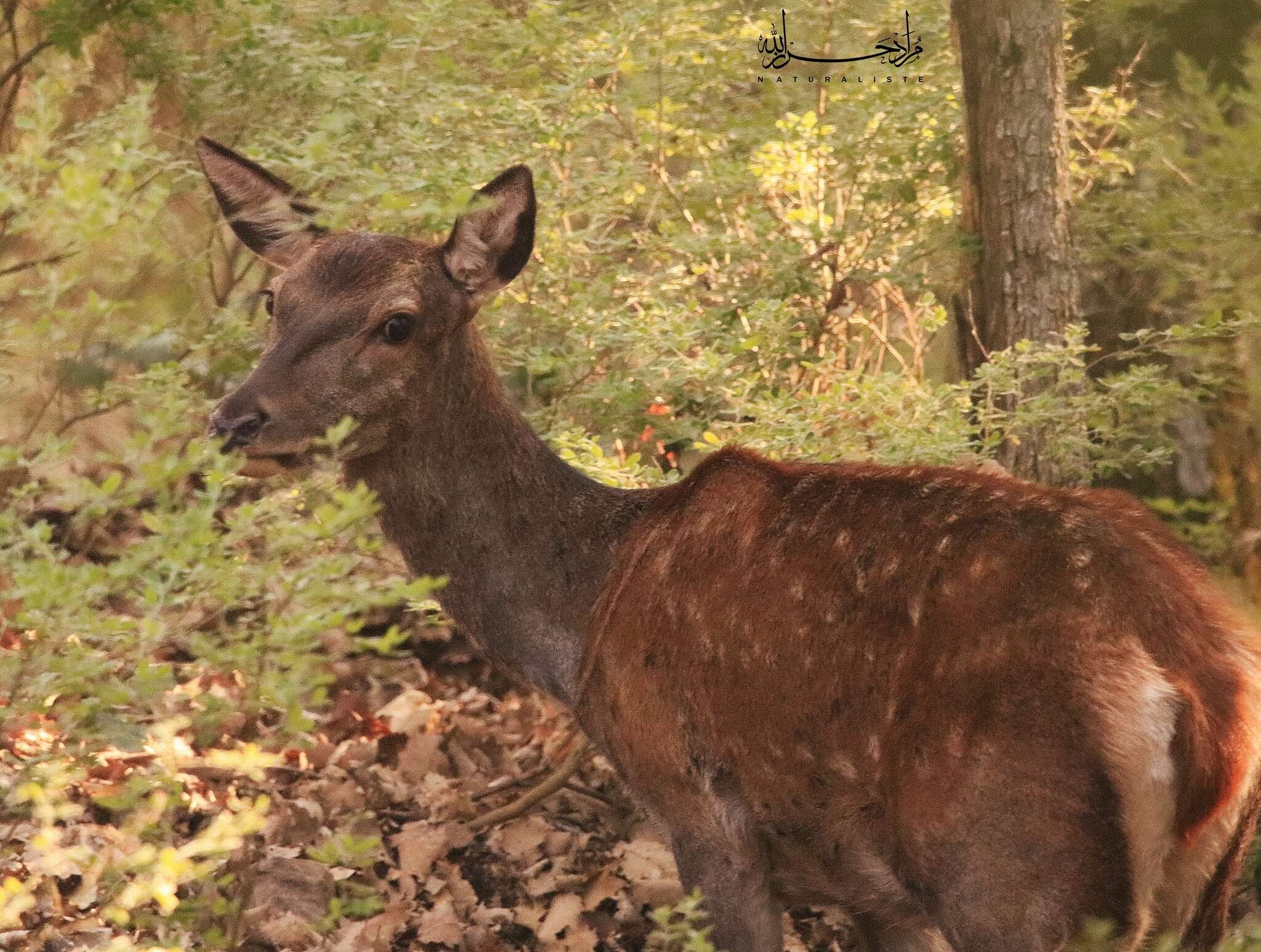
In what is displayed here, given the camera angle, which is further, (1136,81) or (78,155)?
(1136,81)

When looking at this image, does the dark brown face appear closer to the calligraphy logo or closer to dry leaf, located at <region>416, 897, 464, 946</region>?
dry leaf, located at <region>416, 897, 464, 946</region>

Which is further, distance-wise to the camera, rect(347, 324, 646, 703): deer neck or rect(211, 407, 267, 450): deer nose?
rect(347, 324, 646, 703): deer neck

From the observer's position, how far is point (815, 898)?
473cm

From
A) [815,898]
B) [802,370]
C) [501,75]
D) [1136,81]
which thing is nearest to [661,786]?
[815,898]

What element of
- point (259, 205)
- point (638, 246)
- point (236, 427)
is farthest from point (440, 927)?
point (638, 246)

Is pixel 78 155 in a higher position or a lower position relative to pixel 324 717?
higher

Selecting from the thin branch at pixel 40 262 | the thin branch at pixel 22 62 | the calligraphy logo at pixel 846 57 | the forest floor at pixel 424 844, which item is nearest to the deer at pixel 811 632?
the forest floor at pixel 424 844

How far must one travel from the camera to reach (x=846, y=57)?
873 centimetres

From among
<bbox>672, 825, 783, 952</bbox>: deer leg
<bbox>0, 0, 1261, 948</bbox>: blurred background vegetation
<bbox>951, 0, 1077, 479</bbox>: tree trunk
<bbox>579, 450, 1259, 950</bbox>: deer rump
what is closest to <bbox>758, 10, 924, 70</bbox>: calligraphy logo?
<bbox>0, 0, 1261, 948</bbox>: blurred background vegetation

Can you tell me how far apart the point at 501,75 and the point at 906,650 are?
4.67 meters

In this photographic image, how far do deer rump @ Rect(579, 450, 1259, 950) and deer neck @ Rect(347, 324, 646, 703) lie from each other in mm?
228

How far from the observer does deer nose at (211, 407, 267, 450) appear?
4859 millimetres

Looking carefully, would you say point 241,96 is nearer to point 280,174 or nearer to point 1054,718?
point 280,174

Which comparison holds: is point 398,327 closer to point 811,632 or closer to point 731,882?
point 811,632
